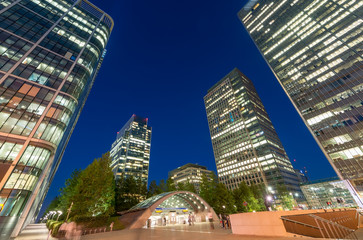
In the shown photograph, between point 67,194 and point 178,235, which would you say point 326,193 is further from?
point 67,194

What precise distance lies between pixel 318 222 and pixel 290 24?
8336 centimetres

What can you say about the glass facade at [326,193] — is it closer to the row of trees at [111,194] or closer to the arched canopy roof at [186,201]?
the row of trees at [111,194]

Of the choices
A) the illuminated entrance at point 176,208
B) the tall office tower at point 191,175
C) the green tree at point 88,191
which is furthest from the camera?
the tall office tower at point 191,175

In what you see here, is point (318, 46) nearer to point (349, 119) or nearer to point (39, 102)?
point (349, 119)

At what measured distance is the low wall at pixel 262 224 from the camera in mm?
10703

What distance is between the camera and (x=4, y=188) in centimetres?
2278

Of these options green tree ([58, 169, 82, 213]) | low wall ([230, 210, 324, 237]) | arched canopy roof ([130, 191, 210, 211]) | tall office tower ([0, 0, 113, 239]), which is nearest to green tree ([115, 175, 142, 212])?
arched canopy roof ([130, 191, 210, 211])

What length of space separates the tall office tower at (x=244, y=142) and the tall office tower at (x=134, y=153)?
194ft

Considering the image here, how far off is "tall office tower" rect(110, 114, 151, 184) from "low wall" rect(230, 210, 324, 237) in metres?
103

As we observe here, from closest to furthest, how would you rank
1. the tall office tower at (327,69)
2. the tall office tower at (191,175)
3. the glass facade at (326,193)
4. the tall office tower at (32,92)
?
1. the tall office tower at (32,92)
2. the tall office tower at (327,69)
3. the glass facade at (326,193)
4. the tall office tower at (191,175)

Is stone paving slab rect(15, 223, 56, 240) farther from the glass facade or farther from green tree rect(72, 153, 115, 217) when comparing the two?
the glass facade

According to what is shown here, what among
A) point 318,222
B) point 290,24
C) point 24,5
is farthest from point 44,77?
Result: point 290,24

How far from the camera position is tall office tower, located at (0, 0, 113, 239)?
24.2 meters

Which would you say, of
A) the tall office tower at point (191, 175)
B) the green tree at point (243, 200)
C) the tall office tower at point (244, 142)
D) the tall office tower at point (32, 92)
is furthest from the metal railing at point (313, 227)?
the tall office tower at point (191, 175)
